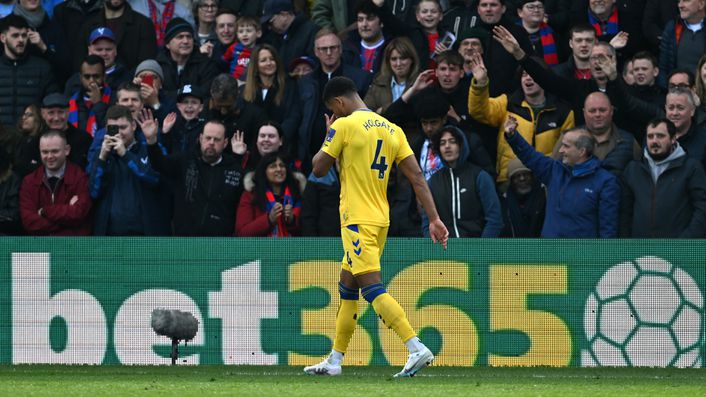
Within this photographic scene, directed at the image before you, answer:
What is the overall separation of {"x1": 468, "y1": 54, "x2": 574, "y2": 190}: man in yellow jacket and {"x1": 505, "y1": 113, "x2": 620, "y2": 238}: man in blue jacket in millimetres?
782

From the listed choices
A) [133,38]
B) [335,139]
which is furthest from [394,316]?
[133,38]

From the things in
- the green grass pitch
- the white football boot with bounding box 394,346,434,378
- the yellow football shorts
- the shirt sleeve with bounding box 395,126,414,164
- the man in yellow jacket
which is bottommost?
the green grass pitch

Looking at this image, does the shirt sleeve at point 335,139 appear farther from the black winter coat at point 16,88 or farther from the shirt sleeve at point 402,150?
the black winter coat at point 16,88

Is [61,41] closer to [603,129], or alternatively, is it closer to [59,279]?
[59,279]

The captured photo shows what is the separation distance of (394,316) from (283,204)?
4.11 meters

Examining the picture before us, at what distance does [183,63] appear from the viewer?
17.3 meters

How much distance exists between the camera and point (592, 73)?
1538 centimetres

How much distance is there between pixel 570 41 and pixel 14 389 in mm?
7868

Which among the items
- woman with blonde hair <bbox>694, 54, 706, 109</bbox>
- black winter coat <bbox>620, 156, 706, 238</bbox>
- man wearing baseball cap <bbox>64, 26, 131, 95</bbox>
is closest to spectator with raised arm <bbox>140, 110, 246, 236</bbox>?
man wearing baseball cap <bbox>64, 26, 131, 95</bbox>

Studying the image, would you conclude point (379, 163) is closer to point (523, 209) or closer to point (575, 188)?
point (575, 188)

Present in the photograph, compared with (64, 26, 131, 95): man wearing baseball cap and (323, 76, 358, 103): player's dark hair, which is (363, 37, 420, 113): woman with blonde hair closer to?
(64, 26, 131, 95): man wearing baseball cap

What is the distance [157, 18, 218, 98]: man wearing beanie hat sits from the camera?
1711cm

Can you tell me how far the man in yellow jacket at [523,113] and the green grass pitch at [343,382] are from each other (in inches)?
111

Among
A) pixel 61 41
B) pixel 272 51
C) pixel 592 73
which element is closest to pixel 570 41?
pixel 592 73
